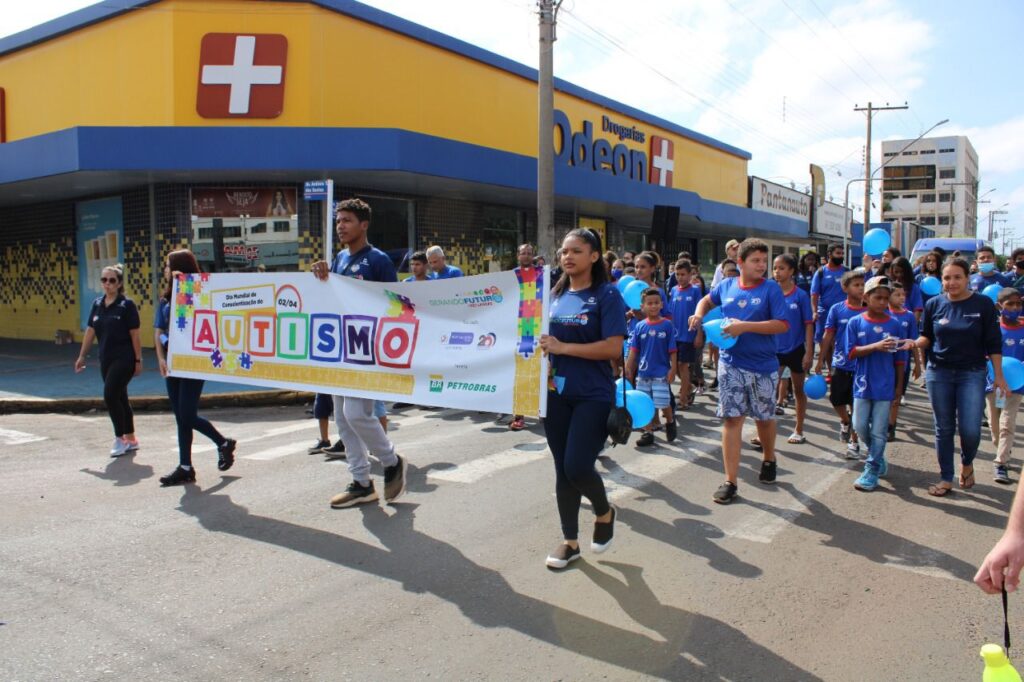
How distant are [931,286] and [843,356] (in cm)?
418

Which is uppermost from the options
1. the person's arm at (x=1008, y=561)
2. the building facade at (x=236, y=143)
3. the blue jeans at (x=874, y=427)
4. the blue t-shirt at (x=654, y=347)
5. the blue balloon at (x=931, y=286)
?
the building facade at (x=236, y=143)

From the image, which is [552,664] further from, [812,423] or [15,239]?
[15,239]

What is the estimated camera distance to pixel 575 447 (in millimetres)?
4266

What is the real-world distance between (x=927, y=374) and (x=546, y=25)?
10.2 meters

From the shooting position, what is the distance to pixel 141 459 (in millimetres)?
7320

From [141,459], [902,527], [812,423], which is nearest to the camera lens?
[902,527]

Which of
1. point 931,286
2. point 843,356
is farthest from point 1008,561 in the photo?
point 931,286

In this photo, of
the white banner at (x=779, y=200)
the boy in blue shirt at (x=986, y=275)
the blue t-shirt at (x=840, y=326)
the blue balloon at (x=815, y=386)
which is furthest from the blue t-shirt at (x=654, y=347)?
the white banner at (x=779, y=200)

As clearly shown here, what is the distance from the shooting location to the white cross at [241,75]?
47.2 ft

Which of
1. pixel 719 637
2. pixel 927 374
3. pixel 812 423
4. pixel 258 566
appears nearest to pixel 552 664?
pixel 719 637

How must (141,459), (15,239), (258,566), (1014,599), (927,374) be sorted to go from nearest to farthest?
(1014,599)
(258,566)
(927,374)
(141,459)
(15,239)

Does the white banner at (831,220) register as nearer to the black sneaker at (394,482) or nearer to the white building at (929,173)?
the black sneaker at (394,482)

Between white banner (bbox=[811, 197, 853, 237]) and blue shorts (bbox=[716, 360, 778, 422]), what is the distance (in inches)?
1364

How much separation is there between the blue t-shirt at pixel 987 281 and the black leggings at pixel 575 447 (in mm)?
8383
